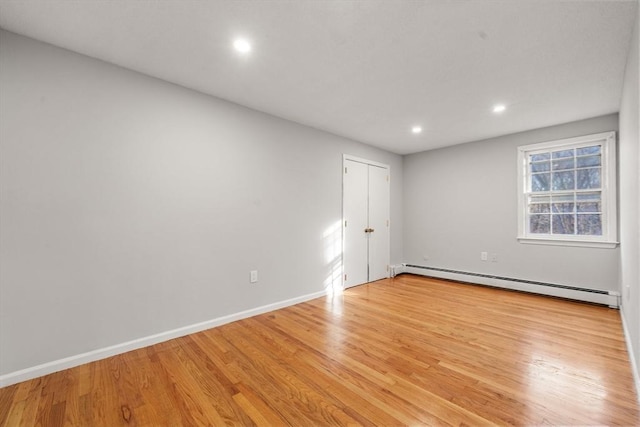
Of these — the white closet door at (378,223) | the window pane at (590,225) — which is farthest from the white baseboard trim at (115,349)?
the window pane at (590,225)

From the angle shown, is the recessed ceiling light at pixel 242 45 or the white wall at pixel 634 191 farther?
the recessed ceiling light at pixel 242 45

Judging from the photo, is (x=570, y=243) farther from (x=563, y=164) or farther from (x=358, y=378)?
(x=358, y=378)

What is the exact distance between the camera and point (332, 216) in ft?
13.6

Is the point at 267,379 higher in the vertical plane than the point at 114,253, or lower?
lower

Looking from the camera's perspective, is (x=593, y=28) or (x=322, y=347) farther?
(x=322, y=347)

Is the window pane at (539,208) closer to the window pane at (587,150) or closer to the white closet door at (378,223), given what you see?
the window pane at (587,150)

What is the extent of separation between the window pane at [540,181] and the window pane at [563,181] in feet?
0.30

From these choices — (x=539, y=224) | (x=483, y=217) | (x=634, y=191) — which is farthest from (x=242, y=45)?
(x=539, y=224)

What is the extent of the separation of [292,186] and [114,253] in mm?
2008

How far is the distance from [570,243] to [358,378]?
3.68m

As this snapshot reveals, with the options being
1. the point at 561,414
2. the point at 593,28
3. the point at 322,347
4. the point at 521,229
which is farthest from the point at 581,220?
the point at 322,347

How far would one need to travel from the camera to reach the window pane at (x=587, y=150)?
3.61 meters

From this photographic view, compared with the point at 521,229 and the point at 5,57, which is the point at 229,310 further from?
the point at 521,229

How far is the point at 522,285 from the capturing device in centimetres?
411
